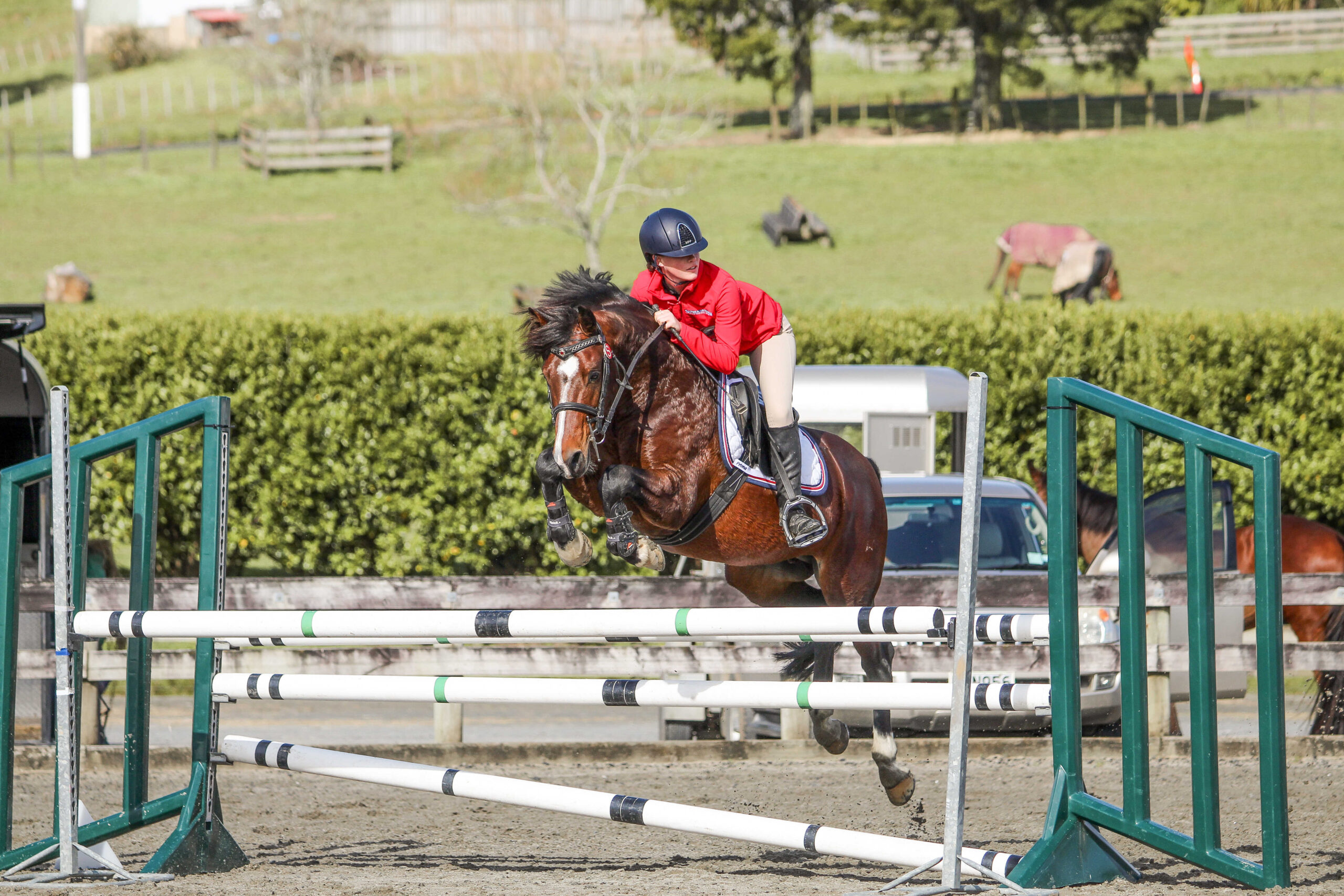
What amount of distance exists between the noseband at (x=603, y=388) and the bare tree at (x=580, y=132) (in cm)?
2573

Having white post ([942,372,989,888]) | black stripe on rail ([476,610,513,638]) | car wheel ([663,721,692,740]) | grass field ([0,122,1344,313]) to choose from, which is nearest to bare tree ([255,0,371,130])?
grass field ([0,122,1344,313])

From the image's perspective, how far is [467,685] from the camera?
4.32 meters

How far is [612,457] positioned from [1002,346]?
27.7ft

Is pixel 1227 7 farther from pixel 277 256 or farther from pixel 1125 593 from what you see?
pixel 1125 593

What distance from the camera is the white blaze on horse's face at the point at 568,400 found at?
13.9 ft

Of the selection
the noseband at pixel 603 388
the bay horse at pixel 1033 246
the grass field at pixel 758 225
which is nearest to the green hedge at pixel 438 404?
the noseband at pixel 603 388

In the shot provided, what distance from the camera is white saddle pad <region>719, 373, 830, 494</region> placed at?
4762 millimetres

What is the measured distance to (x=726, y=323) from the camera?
4809mm

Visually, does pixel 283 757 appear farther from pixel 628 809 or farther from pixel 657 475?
pixel 657 475

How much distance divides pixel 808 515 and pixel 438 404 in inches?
301

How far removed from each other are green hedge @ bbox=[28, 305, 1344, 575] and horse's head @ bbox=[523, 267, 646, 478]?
7.07m

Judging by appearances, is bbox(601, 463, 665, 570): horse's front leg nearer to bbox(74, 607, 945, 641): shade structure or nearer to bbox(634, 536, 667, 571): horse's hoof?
bbox(634, 536, 667, 571): horse's hoof

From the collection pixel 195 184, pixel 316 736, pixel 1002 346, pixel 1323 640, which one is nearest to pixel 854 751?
pixel 1323 640

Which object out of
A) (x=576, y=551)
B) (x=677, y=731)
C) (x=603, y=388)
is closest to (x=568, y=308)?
(x=603, y=388)
